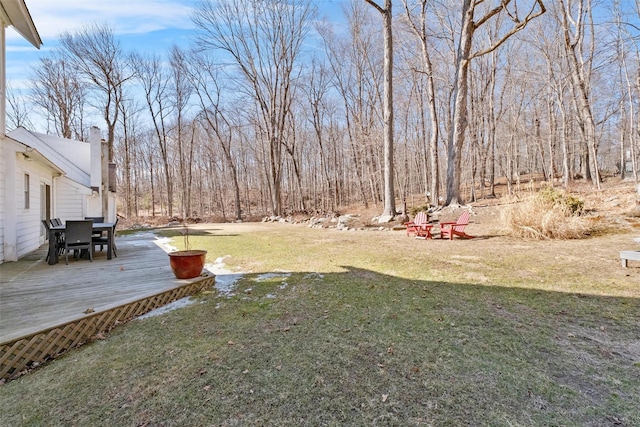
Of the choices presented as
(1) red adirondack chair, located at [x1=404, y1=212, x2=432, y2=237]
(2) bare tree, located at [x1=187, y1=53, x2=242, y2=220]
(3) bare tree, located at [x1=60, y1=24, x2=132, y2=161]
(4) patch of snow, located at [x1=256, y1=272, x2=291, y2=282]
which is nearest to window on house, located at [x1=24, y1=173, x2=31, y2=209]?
(4) patch of snow, located at [x1=256, y1=272, x2=291, y2=282]

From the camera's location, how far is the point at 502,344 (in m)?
2.49

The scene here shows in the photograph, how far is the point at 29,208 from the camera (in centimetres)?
730

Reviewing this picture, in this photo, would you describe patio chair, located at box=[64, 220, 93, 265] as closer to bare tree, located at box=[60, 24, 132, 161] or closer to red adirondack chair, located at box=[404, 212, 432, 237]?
red adirondack chair, located at box=[404, 212, 432, 237]

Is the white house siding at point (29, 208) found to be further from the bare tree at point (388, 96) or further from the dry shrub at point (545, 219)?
the dry shrub at point (545, 219)

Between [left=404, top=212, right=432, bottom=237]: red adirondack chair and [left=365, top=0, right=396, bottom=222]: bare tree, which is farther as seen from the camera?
[left=365, top=0, right=396, bottom=222]: bare tree

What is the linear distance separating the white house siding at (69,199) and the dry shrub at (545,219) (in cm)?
1368

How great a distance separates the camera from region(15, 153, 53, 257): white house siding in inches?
257

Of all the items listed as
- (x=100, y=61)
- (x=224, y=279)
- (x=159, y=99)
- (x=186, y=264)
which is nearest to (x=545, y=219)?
(x=224, y=279)

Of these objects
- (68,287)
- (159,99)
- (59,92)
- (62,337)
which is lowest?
(62,337)

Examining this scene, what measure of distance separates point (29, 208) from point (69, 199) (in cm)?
363

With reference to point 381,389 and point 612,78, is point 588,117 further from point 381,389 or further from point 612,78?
point 381,389

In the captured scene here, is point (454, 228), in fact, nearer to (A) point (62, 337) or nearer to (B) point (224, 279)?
(B) point (224, 279)

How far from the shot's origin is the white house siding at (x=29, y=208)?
6.52 meters

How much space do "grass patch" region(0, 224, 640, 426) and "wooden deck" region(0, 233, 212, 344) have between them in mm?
488
